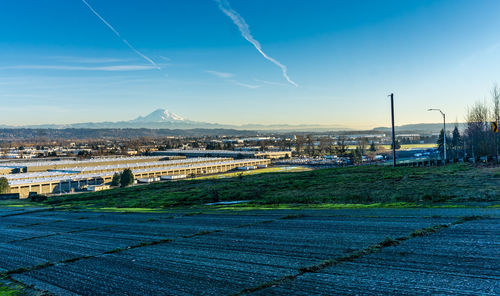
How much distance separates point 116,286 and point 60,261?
134 inches

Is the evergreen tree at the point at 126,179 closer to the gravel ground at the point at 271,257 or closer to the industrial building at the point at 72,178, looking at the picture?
the industrial building at the point at 72,178

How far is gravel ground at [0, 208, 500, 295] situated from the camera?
5.91 metres

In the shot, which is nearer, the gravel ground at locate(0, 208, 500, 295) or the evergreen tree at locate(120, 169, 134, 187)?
the gravel ground at locate(0, 208, 500, 295)

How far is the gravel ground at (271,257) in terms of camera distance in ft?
19.4

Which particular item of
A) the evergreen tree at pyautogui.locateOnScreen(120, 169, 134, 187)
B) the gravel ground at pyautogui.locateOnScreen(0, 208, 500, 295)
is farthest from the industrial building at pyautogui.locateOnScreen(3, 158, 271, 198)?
the gravel ground at pyautogui.locateOnScreen(0, 208, 500, 295)

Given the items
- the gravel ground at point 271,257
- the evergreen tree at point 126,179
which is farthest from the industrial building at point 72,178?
the gravel ground at point 271,257

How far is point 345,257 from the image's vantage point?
7.30 meters

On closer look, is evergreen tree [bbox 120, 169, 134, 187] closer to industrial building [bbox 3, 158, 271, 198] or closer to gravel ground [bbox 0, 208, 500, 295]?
Answer: industrial building [bbox 3, 158, 271, 198]

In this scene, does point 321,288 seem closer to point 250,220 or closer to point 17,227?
point 250,220

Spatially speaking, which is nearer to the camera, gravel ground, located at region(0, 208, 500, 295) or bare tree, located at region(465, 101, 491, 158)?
gravel ground, located at region(0, 208, 500, 295)

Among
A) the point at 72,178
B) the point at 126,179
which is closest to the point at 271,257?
the point at 126,179

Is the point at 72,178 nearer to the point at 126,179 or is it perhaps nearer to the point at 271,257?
the point at 126,179

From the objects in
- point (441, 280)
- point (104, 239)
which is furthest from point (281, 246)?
point (104, 239)

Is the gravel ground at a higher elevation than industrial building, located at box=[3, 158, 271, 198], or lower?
higher
